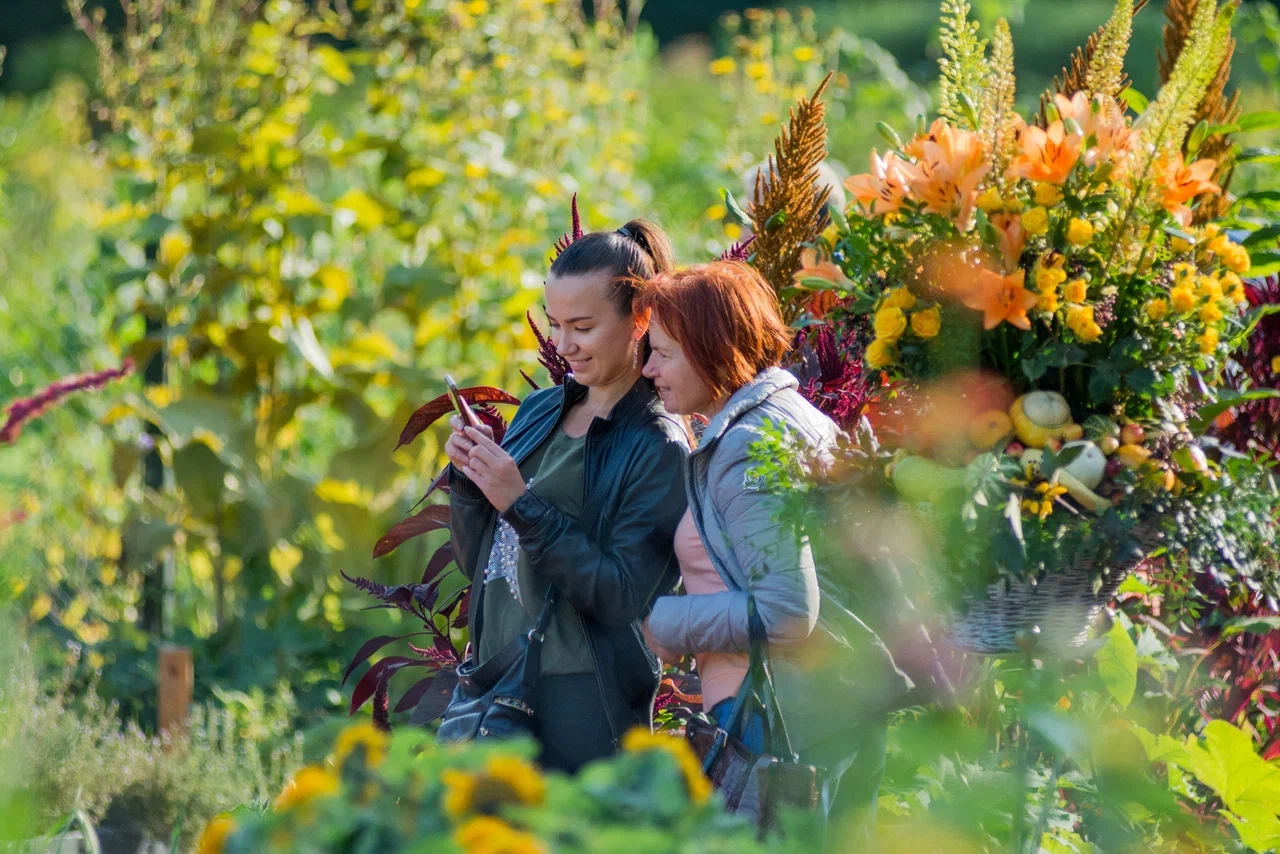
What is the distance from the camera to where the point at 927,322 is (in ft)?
5.15

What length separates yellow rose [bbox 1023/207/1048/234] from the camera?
154 centimetres

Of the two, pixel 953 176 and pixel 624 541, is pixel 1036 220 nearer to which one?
pixel 953 176

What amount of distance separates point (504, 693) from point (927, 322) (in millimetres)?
844

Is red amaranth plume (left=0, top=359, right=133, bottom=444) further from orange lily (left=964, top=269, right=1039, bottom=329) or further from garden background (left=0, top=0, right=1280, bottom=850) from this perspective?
orange lily (left=964, top=269, right=1039, bottom=329)

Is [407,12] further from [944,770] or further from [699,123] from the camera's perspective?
[699,123]

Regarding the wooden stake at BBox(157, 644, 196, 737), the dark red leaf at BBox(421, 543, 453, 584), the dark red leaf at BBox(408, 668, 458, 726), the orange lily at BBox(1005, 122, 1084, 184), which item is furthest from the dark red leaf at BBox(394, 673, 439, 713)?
the orange lily at BBox(1005, 122, 1084, 184)

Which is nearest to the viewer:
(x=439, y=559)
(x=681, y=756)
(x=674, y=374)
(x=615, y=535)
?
(x=681, y=756)

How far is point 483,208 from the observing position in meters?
4.46

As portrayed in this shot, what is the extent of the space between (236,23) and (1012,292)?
3.32 m

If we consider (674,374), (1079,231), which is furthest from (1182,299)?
(674,374)

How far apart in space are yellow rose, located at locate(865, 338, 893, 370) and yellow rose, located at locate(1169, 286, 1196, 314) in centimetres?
33

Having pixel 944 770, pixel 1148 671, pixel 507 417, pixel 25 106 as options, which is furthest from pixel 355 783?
pixel 25 106

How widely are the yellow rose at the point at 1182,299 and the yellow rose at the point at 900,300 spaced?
0.97 ft

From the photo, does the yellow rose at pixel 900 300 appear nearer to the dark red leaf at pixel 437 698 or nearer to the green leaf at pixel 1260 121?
the dark red leaf at pixel 437 698
